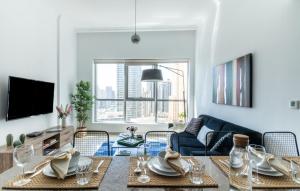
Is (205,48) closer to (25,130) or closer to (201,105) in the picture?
(201,105)

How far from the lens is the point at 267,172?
98 centimetres

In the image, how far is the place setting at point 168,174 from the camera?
0.89m

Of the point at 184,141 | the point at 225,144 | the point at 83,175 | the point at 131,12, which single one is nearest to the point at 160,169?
the point at 83,175

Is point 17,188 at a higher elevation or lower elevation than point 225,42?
lower

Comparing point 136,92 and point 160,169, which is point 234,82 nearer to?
point 160,169

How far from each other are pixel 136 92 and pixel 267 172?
208 inches

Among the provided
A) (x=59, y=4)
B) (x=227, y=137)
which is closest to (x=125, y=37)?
(x=59, y=4)

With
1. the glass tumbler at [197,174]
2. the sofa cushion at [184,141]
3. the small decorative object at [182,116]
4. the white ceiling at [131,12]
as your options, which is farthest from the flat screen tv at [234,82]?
the glass tumbler at [197,174]

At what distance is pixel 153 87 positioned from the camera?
6098 millimetres

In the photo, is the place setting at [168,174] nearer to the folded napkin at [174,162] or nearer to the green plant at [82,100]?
the folded napkin at [174,162]

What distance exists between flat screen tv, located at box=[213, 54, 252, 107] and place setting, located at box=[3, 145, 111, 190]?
250cm

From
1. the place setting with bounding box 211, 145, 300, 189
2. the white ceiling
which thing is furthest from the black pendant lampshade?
the place setting with bounding box 211, 145, 300, 189

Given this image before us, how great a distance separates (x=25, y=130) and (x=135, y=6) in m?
3.23

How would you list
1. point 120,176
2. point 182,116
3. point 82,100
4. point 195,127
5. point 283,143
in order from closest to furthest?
point 120,176 → point 283,143 → point 195,127 → point 82,100 → point 182,116
